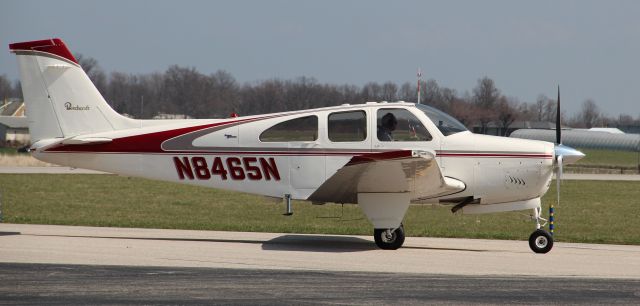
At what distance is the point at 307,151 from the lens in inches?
548

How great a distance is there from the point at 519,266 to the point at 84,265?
601 centimetres

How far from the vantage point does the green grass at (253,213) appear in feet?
60.9

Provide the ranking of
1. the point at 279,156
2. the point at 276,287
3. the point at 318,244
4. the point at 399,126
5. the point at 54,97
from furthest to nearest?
the point at 318,244, the point at 54,97, the point at 279,156, the point at 399,126, the point at 276,287

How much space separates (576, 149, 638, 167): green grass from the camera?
197ft

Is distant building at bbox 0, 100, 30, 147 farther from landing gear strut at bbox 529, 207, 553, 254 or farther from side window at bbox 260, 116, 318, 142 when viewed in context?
landing gear strut at bbox 529, 207, 553, 254

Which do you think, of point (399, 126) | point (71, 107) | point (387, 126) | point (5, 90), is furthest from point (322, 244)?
point (5, 90)

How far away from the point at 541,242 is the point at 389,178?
277 centimetres

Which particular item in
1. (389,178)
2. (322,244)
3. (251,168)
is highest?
(251,168)

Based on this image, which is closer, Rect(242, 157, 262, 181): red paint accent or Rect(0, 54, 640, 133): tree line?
Rect(242, 157, 262, 181): red paint accent

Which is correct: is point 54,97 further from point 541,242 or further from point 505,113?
point 505,113

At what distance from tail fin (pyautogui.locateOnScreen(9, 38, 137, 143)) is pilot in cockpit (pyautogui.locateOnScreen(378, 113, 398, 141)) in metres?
4.27

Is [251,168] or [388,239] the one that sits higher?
[251,168]

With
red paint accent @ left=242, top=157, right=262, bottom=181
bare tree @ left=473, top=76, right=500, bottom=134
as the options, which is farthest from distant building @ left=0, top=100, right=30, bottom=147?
red paint accent @ left=242, top=157, right=262, bottom=181

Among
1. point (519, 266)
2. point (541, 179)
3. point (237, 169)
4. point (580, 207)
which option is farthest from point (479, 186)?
point (580, 207)
